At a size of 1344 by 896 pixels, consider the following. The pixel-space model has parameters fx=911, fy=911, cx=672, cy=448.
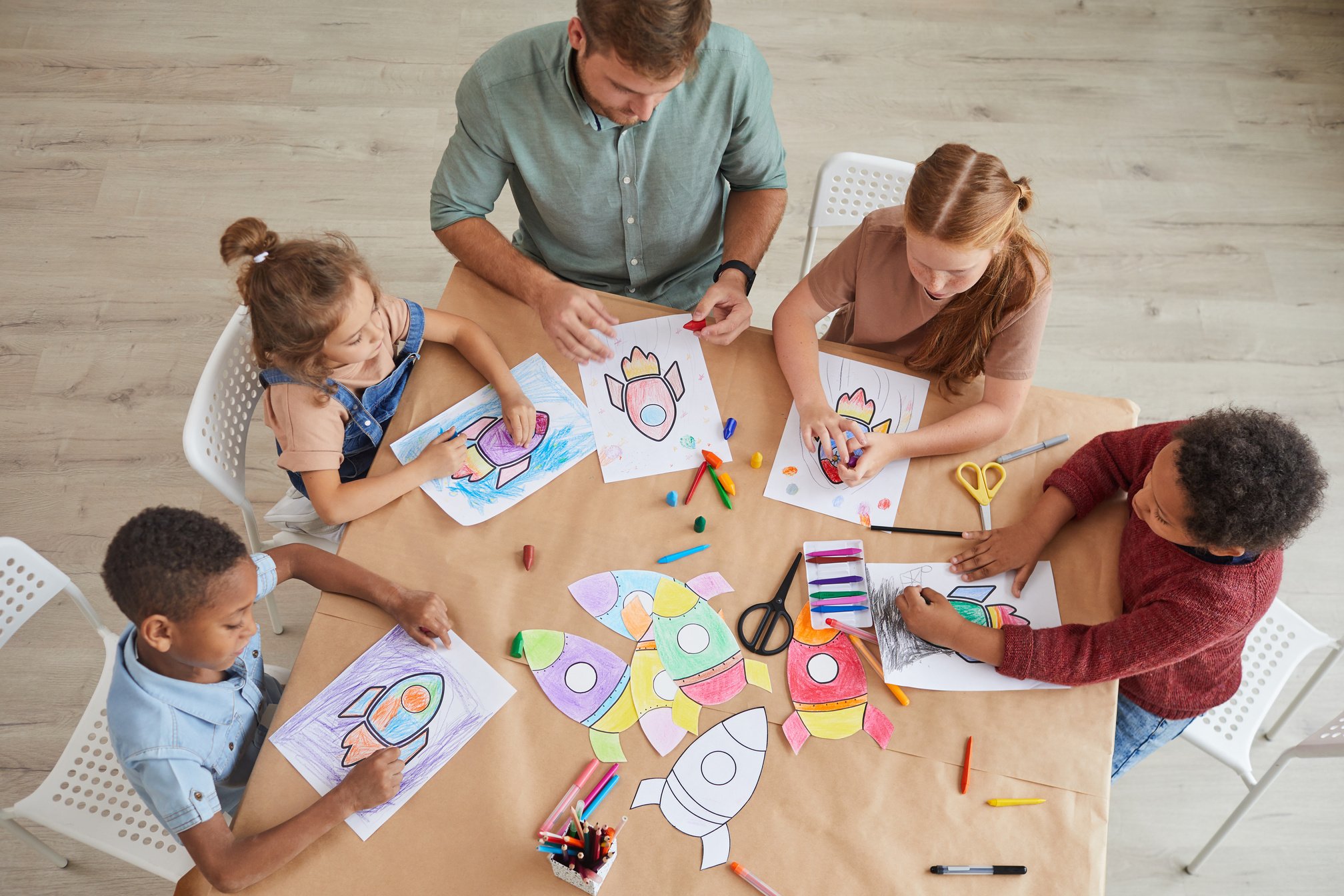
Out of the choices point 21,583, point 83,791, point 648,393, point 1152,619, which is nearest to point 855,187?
point 648,393

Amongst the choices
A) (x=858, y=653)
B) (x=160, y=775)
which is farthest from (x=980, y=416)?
(x=160, y=775)

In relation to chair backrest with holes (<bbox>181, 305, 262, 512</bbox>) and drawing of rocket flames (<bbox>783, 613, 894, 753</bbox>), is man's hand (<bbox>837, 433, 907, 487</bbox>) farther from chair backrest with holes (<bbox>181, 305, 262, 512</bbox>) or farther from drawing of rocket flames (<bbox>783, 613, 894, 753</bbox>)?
chair backrest with holes (<bbox>181, 305, 262, 512</bbox>)

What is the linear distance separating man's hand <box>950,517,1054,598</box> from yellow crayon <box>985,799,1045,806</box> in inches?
11.2

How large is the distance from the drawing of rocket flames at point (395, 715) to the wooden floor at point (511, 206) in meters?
1.03

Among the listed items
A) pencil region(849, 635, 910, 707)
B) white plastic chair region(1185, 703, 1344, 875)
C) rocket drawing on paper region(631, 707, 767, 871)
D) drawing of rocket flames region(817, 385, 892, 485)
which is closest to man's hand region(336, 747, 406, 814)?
rocket drawing on paper region(631, 707, 767, 871)

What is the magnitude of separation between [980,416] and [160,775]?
1256 mm

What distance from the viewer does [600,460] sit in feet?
4.66

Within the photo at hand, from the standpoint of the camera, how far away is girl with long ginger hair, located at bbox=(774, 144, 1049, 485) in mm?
1269

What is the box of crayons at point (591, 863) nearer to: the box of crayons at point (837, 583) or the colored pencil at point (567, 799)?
the colored pencil at point (567, 799)

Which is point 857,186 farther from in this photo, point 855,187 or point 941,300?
point 941,300

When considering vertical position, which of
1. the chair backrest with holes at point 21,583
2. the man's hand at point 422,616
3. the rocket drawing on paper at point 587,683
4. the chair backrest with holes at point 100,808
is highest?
the man's hand at point 422,616

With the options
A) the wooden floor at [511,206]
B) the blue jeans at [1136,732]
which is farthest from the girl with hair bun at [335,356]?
the blue jeans at [1136,732]

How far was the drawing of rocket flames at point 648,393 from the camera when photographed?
4.79 ft

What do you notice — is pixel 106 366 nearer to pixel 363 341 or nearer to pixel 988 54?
pixel 363 341
